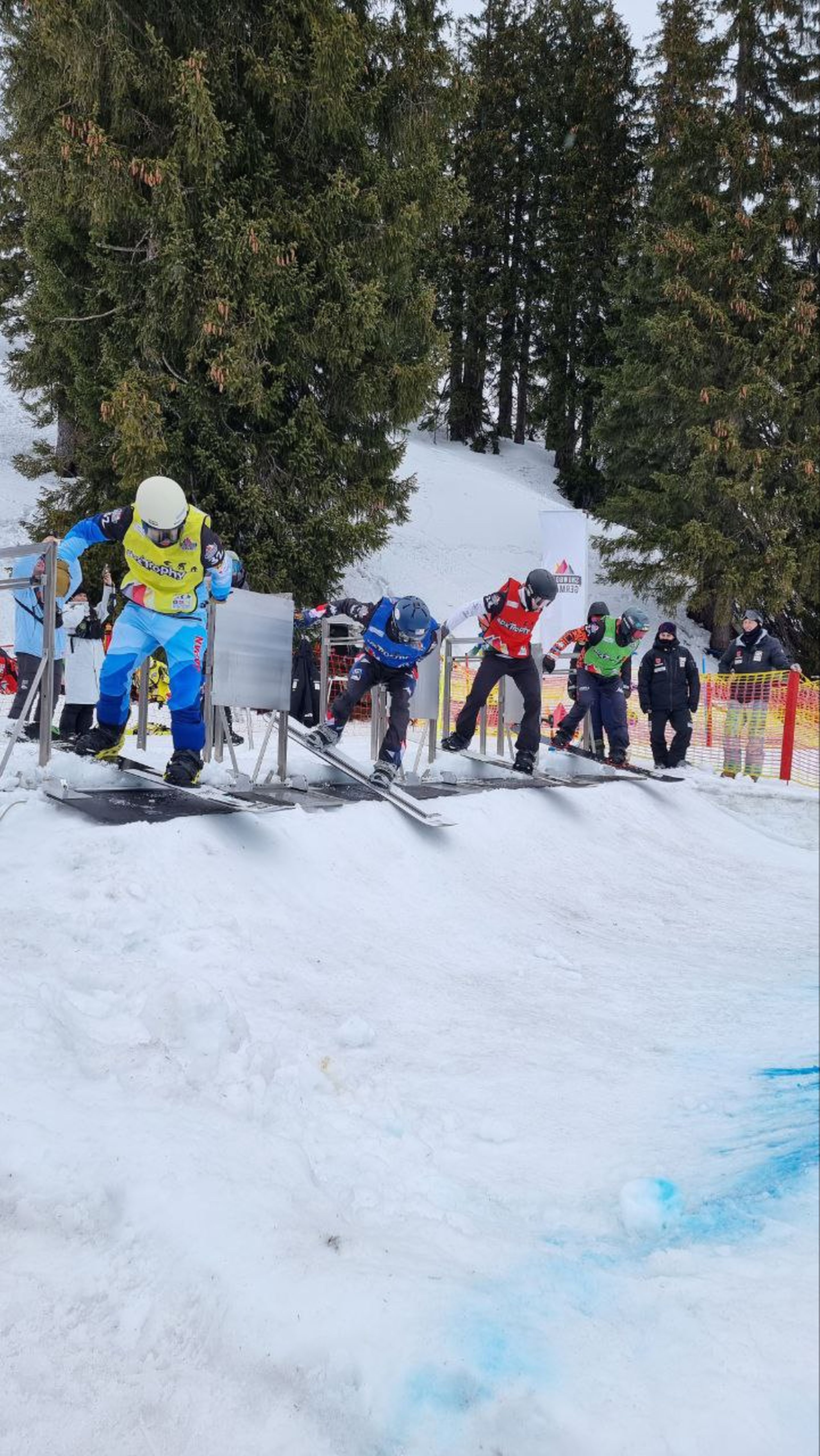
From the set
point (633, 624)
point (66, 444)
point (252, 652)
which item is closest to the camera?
point (252, 652)

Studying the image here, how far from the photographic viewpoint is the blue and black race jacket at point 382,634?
22.6 ft

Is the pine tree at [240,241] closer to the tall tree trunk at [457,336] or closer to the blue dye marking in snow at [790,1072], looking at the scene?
the tall tree trunk at [457,336]

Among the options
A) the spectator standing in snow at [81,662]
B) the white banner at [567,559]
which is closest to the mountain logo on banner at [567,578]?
the white banner at [567,559]


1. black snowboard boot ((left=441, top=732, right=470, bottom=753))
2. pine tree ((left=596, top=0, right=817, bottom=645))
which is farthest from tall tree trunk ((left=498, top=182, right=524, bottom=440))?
black snowboard boot ((left=441, top=732, right=470, bottom=753))

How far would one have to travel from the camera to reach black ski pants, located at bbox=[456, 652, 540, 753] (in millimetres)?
8156

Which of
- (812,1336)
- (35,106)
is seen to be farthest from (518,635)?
(35,106)

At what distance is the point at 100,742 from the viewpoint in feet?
18.0

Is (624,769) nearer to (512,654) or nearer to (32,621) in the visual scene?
(512,654)

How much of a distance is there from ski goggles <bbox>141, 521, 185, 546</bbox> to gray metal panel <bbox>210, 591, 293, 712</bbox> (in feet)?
2.36

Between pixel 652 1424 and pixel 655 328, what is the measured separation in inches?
838

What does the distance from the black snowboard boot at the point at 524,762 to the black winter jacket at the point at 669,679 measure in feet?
8.45

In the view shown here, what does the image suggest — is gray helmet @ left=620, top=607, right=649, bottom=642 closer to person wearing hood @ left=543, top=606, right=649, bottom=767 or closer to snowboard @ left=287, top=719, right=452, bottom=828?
person wearing hood @ left=543, top=606, right=649, bottom=767

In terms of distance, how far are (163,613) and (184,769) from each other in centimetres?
82

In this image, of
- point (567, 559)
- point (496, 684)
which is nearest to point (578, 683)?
point (496, 684)
